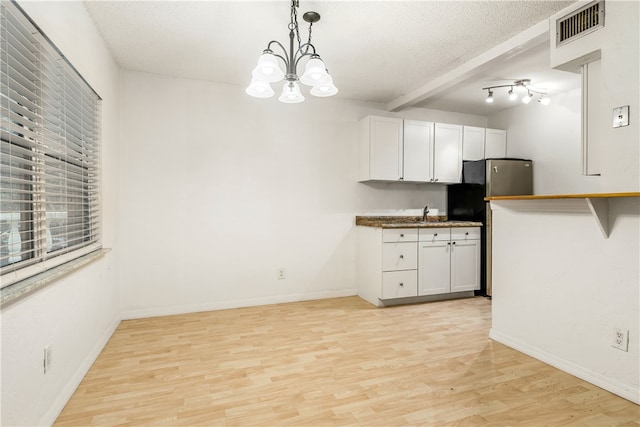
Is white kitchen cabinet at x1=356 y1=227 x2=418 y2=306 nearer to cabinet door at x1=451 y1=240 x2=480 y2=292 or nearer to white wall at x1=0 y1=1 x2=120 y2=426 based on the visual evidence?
cabinet door at x1=451 y1=240 x2=480 y2=292

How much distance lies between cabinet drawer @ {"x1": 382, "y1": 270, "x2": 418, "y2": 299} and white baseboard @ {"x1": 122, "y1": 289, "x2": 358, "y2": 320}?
0.66 metres

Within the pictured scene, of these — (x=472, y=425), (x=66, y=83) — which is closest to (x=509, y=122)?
(x=472, y=425)

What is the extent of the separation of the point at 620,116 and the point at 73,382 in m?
3.78

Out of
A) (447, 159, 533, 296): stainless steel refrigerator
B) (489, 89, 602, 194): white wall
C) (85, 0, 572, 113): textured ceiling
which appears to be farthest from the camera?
(447, 159, 533, 296): stainless steel refrigerator

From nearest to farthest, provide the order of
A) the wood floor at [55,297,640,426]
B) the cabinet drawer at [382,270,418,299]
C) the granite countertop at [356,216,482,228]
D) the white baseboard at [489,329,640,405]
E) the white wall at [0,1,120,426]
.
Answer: the white wall at [0,1,120,426]
the wood floor at [55,297,640,426]
the white baseboard at [489,329,640,405]
the cabinet drawer at [382,270,418,299]
the granite countertop at [356,216,482,228]

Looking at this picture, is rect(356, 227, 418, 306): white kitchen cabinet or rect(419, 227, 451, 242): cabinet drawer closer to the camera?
rect(356, 227, 418, 306): white kitchen cabinet

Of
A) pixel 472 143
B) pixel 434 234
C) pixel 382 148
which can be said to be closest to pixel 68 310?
pixel 382 148

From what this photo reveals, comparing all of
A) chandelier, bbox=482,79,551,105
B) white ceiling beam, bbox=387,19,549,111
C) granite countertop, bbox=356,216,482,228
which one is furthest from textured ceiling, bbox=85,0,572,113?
granite countertop, bbox=356,216,482,228

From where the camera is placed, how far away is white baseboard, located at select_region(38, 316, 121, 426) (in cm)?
174

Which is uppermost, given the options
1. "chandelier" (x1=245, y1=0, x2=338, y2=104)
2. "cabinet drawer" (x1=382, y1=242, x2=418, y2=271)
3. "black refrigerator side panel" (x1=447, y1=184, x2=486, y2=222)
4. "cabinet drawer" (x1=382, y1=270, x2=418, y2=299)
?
"chandelier" (x1=245, y1=0, x2=338, y2=104)

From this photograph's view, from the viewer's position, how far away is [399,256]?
391cm

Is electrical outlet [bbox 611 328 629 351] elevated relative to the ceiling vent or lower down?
lower down

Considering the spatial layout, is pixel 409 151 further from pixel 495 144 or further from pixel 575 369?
pixel 575 369

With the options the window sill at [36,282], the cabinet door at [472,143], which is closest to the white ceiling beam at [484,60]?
the cabinet door at [472,143]
